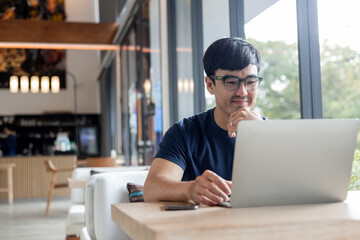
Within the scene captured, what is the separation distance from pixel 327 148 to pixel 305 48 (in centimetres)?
171

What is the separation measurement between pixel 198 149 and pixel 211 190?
57cm

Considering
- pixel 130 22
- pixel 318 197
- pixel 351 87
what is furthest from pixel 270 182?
pixel 130 22

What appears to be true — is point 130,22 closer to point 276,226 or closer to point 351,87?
point 351,87

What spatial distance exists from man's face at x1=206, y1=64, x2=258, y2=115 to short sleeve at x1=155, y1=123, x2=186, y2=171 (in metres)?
0.21

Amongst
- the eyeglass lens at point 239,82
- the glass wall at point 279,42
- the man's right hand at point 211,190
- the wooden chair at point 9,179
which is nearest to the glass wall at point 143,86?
the wooden chair at point 9,179

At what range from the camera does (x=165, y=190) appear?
1560mm

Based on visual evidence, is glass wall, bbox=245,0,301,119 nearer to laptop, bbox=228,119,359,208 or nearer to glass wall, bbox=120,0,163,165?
laptop, bbox=228,119,359,208

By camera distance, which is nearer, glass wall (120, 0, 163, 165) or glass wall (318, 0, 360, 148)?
glass wall (318, 0, 360, 148)

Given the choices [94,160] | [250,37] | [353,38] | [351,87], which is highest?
[250,37]

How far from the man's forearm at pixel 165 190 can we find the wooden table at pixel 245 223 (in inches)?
10.0

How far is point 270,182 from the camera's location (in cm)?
122

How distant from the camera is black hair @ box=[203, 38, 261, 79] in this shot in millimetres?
1827

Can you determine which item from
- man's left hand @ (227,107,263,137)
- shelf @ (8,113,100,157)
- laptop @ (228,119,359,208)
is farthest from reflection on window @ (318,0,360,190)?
shelf @ (8,113,100,157)

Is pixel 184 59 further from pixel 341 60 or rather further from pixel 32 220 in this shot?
pixel 32 220
